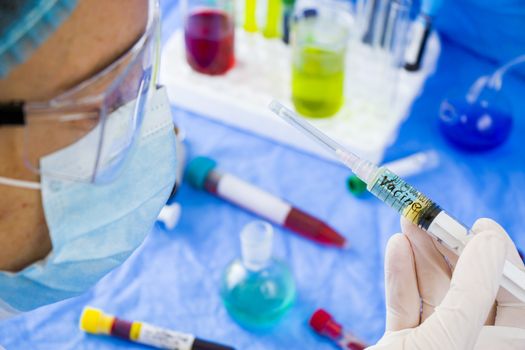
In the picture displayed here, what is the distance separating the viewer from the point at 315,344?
2.86 ft

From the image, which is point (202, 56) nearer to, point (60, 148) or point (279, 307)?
point (279, 307)

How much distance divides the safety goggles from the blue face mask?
0.03 feet

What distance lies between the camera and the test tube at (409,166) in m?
1.06

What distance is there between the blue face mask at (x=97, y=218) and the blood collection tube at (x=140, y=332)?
0.19m

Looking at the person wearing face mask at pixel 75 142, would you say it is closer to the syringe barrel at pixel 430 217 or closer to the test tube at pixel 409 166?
the syringe barrel at pixel 430 217

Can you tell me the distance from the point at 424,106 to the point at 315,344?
1.75 ft

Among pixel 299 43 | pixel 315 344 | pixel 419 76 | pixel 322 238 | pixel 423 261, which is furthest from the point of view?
pixel 419 76

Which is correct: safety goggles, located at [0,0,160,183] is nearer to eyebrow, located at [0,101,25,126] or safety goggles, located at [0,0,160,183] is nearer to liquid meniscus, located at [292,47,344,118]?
eyebrow, located at [0,101,25,126]

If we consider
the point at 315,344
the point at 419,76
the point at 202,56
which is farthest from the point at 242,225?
the point at 419,76

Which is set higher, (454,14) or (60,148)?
(60,148)

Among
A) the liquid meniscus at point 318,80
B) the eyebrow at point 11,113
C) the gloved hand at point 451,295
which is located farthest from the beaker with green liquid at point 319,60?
the eyebrow at point 11,113

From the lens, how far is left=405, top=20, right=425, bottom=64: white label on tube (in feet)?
3.93

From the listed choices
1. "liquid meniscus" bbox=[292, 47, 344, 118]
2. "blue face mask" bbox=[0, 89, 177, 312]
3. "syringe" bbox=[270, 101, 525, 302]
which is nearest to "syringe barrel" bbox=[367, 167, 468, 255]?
"syringe" bbox=[270, 101, 525, 302]

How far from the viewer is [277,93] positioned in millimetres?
1176
